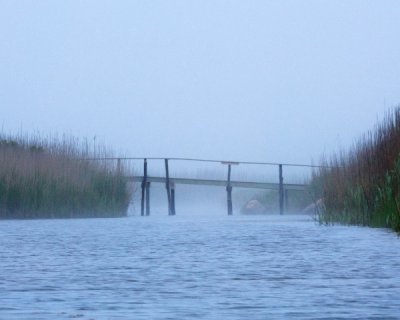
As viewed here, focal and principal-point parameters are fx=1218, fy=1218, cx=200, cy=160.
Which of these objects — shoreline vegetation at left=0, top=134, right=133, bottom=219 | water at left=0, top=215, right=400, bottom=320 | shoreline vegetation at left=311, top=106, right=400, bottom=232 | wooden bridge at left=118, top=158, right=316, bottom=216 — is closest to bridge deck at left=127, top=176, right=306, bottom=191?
wooden bridge at left=118, top=158, right=316, bottom=216

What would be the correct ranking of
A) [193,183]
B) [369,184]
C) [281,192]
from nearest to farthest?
[369,184], [281,192], [193,183]

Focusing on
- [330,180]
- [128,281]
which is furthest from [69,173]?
[128,281]

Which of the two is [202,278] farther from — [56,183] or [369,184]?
[56,183]

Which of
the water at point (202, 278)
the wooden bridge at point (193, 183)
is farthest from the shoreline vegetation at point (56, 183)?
the water at point (202, 278)

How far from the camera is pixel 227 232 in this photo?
13070 millimetres

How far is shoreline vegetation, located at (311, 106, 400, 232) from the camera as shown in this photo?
42.9 feet

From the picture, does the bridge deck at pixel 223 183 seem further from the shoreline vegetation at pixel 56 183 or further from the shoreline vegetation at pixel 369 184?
the shoreline vegetation at pixel 369 184

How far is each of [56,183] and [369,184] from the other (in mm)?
8269

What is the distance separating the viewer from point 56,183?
2147 cm

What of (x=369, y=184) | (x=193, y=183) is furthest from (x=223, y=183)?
(x=369, y=184)

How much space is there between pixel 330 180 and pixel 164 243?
6.73 meters

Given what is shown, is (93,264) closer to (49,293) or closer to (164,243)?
(49,293)

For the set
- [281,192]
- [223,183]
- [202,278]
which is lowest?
[202,278]

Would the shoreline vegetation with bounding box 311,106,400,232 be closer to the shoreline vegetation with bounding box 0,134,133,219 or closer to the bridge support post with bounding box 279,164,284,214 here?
the shoreline vegetation with bounding box 0,134,133,219
